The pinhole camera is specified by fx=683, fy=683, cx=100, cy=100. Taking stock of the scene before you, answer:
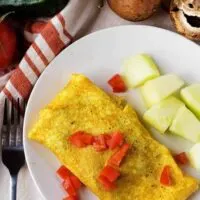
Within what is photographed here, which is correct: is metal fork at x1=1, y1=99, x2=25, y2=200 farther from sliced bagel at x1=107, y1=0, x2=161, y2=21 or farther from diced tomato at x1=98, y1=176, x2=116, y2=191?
sliced bagel at x1=107, y1=0, x2=161, y2=21

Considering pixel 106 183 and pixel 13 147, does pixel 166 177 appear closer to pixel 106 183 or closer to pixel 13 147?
pixel 106 183

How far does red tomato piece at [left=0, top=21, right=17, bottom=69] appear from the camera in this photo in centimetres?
177

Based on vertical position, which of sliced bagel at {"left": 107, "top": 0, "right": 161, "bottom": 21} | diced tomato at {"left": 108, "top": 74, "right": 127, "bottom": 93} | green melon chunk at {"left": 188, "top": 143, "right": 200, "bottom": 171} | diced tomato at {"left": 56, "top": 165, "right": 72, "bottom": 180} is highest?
sliced bagel at {"left": 107, "top": 0, "right": 161, "bottom": 21}

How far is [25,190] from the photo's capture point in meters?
1.75

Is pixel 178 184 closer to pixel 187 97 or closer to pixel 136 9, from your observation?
pixel 187 97

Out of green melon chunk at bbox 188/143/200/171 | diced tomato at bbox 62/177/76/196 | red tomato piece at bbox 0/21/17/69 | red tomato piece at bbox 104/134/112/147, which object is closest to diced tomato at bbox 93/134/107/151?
red tomato piece at bbox 104/134/112/147

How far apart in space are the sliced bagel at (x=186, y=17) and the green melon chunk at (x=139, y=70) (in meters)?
0.12

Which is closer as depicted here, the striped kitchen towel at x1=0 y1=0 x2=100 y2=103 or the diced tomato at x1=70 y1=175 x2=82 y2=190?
the diced tomato at x1=70 y1=175 x2=82 y2=190

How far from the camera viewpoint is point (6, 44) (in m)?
1.78

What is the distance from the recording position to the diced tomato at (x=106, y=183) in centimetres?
160

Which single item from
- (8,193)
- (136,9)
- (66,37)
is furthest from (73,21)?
(8,193)

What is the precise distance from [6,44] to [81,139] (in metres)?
0.34

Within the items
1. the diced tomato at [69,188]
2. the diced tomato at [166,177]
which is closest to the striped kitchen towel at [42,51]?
the diced tomato at [69,188]

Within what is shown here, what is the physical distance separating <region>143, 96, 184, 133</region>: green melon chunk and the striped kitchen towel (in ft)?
1.03
